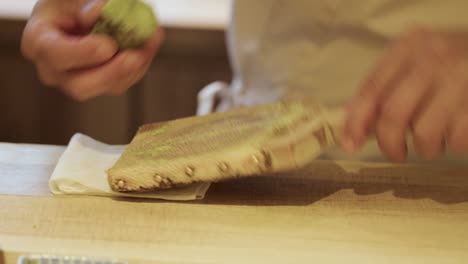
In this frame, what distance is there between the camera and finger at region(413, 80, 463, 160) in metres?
0.67

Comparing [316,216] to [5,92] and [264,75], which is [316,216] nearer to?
[264,75]

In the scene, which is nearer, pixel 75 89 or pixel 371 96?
pixel 371 96

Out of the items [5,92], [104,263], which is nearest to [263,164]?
[104,263]

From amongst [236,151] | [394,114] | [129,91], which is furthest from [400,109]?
[129,91]

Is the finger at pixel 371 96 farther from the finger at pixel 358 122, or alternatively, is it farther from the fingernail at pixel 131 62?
the fingernail at pixel 131 62

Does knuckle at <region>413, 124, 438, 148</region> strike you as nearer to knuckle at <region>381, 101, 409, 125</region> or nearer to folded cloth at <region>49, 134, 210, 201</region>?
knuckle at <region>381, 101, 409, 125</region>

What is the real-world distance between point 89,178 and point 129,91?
1.06 m

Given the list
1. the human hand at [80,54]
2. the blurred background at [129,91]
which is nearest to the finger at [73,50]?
the human hand at [80,54]

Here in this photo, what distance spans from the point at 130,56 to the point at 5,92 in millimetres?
1138

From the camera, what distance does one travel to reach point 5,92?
6.06 feet

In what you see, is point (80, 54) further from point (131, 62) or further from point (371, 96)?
point (371, 96)

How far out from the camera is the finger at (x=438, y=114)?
2.21 ft

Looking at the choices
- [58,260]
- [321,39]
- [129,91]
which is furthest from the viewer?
[129,91]

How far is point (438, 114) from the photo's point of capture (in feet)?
2.21
